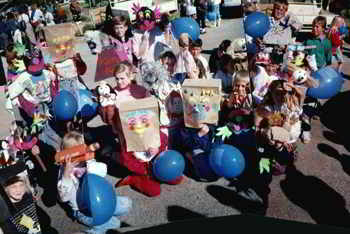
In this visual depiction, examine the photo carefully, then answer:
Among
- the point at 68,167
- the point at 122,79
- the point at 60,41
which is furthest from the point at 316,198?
the point at 60,41

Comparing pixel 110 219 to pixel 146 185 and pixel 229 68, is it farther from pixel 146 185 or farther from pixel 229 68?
pixel 229 68

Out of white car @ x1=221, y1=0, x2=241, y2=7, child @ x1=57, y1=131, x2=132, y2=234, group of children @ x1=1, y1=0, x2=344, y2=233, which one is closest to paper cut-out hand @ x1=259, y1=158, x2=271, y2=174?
group of children @ x1=1, y1=0, x2=344, y2=233

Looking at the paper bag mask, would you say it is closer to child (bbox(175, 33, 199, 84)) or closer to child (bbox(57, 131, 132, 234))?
child (bbox(57, 131, 132, 234))

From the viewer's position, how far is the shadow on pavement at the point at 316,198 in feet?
12.7

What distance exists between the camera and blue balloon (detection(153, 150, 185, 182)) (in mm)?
4168

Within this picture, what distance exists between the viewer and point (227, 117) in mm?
4320

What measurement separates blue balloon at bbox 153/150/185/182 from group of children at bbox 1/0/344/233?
0.27ft

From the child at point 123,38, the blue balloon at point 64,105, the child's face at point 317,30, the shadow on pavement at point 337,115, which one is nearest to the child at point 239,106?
the child at point 123,38

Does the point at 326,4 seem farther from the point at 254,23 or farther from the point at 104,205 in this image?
the point at 104,205

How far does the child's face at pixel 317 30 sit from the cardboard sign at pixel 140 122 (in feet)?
8.73

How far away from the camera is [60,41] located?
13.1 ft

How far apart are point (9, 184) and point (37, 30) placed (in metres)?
1.42

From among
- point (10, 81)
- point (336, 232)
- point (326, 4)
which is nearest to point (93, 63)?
point (10, 81)

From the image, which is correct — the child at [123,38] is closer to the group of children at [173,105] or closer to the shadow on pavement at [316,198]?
the group of children at [173,105]
